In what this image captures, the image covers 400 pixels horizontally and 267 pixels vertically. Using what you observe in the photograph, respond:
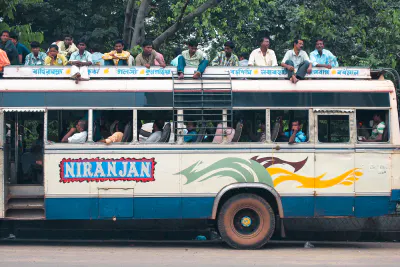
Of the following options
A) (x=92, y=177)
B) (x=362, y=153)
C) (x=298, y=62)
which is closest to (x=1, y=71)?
(x=92, y=177)

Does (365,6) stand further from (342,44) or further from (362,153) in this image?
(362,153)

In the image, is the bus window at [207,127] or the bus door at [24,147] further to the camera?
the bus door at [24,147]

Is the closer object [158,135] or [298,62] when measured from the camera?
[158,135]

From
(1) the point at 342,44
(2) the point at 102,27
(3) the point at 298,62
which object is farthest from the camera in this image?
(2) the point at 102,27

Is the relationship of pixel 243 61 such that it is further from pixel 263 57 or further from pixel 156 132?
pixel 156 132

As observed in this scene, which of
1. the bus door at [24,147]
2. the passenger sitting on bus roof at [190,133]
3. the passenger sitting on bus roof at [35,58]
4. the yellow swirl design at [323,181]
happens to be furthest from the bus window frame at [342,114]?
the passenger sitting on bus roof at [35,58]

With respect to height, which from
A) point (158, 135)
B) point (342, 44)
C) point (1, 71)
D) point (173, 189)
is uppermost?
point (342, 44)

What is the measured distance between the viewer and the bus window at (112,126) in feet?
39.7

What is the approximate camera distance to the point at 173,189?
1205 cm

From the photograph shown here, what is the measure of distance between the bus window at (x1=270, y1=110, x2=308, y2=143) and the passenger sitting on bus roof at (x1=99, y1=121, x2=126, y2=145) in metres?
2.52

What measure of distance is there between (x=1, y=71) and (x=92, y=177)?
2.41 metres

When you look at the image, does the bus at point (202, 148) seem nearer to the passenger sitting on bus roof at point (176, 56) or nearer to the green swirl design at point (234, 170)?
the green swirl design at point (234, 170)

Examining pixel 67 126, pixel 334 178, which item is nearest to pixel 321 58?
pixel 334 178

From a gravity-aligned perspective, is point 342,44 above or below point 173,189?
above
